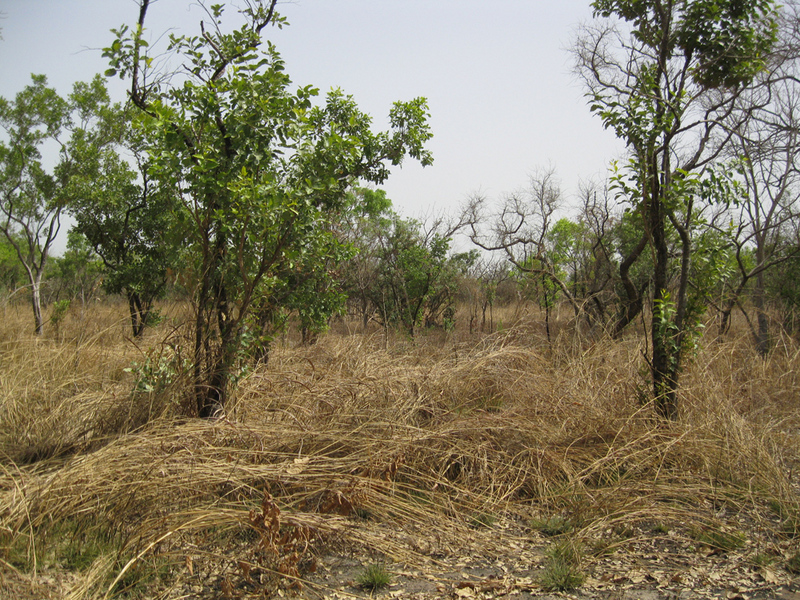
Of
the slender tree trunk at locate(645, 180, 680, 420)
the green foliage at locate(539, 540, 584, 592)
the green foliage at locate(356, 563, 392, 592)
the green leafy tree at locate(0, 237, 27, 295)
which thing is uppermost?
the green leafy tree at locate(0, 237, 27, 295)

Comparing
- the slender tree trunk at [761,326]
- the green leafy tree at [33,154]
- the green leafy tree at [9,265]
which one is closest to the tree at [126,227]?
the green leafy tree at [33,154]

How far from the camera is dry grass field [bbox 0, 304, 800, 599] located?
2.72 m

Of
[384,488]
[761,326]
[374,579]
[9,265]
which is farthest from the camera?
[9,265]

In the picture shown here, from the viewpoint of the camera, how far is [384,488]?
3.55m

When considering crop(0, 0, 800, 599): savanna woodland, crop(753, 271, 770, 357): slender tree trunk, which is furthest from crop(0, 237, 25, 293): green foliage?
crop(753, 271, 770, 357): slender tree trunk

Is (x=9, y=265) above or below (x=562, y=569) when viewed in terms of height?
above

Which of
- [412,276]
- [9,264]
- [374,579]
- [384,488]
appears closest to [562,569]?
[374,579]

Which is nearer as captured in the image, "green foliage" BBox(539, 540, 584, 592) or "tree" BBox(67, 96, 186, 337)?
"green foliage" BBox(539, 540, 584, 592)

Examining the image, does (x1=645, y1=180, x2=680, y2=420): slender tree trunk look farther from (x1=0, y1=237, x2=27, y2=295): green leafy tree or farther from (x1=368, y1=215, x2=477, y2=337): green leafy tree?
(x1=0, y1=237, x2=27, y2=295): green leafy tree

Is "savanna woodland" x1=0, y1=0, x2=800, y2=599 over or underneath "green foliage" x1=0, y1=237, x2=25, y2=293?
underneath

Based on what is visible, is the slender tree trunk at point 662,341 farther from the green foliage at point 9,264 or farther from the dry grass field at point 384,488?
the green foliage at point 9,264

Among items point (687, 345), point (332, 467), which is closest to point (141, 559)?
point (332, 467)

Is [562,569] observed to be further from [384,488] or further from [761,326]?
[761,326]

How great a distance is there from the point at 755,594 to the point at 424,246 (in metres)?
10.4
